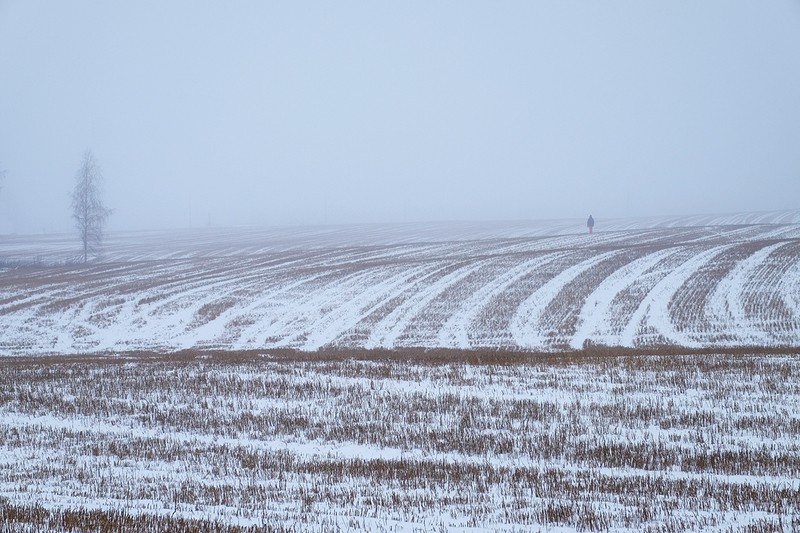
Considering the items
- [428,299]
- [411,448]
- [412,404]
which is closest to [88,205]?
[428,299]

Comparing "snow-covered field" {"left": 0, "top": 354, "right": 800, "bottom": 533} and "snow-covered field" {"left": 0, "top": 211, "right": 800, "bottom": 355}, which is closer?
"snow-covered field" {"left": 0, "top": 354, "right": 800, "bottom": 533}

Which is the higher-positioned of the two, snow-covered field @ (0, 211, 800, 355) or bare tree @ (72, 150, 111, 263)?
bare tree @ (72, 150, 111, 263)

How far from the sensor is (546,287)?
39031 millimetres

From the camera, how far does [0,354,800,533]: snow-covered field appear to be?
8406 mm

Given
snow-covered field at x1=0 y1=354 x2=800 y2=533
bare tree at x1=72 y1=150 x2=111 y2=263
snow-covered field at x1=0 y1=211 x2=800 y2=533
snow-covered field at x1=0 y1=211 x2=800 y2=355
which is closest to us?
snow-covered field at x1=0 y1=354 x2=800 y2=533

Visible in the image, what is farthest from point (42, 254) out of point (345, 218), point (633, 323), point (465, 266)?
point (345, 218)

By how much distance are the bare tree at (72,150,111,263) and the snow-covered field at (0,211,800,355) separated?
4.46 meters

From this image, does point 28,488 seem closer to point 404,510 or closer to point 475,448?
point 404,510

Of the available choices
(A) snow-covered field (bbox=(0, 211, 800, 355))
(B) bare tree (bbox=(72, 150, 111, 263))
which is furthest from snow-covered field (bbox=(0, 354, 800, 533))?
(B) bare tree (bbox=(72, 150, 111, 263))

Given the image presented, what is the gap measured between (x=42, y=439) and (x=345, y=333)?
18673mm

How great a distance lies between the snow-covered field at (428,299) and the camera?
29266mm

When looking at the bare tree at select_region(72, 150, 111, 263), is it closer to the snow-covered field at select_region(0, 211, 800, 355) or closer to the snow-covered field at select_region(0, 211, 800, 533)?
the snow-covered field at select_region(0, 211, 800, 355)

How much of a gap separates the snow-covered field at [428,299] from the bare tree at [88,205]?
4.46 meters

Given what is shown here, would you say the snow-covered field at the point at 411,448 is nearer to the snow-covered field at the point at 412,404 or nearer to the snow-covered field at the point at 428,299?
the snow-covered field at the point at 412,404
